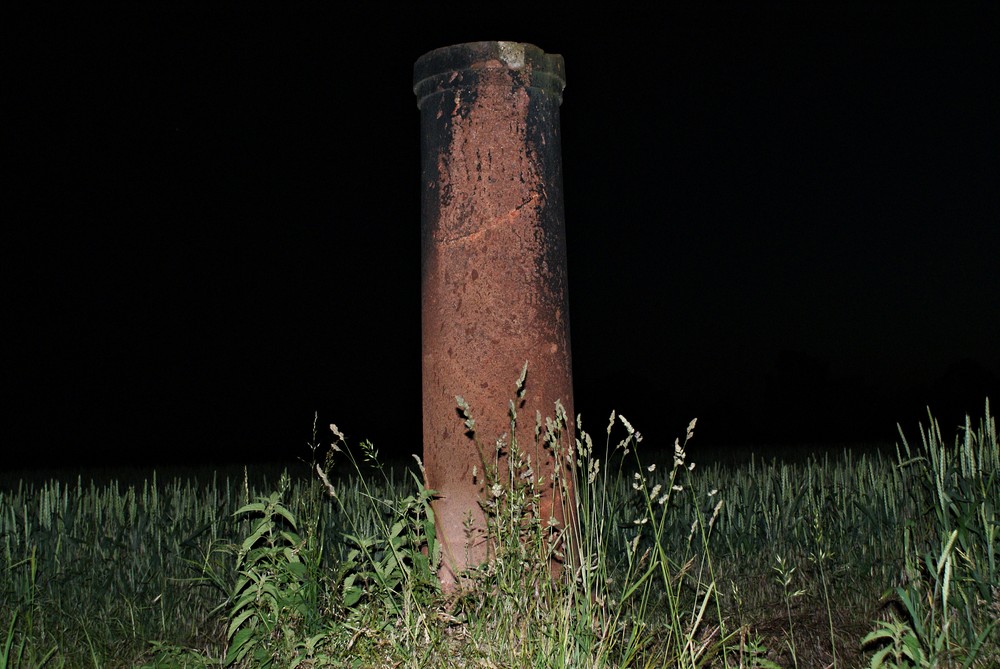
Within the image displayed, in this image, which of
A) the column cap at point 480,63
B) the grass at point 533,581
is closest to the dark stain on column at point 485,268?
the column cap at point 480,63

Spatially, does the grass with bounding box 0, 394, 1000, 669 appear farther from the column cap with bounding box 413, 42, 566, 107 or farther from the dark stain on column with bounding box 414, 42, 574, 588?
the column cap with bounding box 413, 42, 566, 107

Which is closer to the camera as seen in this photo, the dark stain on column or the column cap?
the dark stain on column

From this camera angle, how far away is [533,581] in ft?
9.07

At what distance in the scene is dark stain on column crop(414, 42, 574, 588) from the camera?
346 cm

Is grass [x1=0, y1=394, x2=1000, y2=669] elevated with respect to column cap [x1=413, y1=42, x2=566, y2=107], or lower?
lower

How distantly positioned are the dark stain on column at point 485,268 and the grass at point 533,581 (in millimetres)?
175

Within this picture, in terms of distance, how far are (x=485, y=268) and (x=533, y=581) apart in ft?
4.28

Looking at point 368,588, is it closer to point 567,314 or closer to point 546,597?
point 546,597

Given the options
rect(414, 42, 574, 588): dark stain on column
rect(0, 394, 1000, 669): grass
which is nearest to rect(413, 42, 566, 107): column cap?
rect(414, 42, 574, 588): dark stain on column

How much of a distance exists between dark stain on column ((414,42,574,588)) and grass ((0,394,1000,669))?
17cm

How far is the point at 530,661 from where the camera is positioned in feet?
8.16

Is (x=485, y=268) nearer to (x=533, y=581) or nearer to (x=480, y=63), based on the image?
(x=480, y=63)

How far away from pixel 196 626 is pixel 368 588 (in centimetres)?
144

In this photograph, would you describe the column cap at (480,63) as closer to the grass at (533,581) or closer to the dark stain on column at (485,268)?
the dark stain on column at (485,268)
